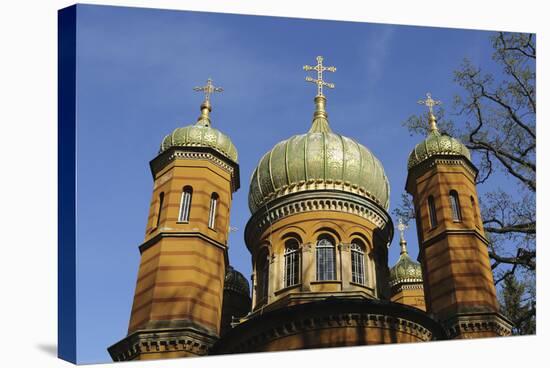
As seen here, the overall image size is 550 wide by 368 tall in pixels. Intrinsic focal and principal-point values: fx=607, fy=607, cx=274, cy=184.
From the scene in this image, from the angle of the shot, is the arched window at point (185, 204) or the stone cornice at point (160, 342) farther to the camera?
the arched window at point (185, 204)

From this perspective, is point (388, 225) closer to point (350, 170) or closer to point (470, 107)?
point (350, 170)

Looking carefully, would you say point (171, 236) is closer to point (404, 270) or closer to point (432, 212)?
point (432, 212)

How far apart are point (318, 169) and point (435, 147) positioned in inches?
125

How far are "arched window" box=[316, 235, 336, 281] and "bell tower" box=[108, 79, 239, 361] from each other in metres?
2.56

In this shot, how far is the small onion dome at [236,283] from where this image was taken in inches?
822

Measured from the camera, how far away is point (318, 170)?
16625 millimetres

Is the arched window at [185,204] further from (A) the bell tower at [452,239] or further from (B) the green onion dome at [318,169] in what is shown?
(A) the bell tower at [452,239]

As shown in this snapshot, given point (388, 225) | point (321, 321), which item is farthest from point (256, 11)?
point (388, 225)

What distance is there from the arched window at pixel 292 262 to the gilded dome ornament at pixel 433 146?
3840 mm

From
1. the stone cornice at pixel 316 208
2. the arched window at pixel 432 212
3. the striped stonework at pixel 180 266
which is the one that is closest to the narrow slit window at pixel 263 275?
the stone cornice at pixel 316 208

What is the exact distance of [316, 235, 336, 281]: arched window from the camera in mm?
15492

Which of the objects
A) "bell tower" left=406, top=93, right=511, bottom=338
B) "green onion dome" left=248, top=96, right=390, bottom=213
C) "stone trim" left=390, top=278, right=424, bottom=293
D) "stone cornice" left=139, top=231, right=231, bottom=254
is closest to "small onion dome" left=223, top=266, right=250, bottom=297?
"green onion dome" left=248, top=96, right=390, bottom=213

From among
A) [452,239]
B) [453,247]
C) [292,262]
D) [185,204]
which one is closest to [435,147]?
[452,239]

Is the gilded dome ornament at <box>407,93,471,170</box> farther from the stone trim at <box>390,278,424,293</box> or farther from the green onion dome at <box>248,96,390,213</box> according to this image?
the stone trim at <box>390,278,424,293</box>
